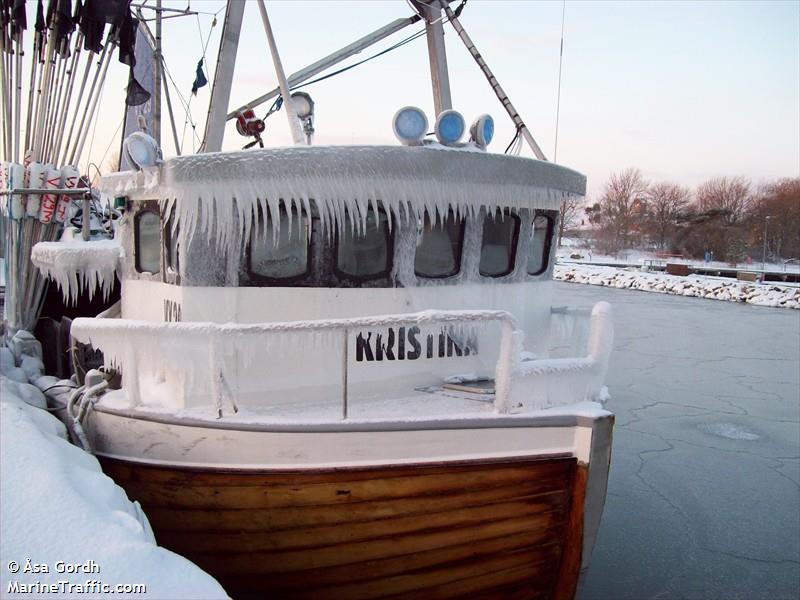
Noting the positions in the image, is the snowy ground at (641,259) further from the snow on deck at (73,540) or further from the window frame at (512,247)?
the snow on deck at (73,540)

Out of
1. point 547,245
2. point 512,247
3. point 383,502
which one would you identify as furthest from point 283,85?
point 383,502

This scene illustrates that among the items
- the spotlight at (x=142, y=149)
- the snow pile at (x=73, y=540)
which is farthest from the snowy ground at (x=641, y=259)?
the snow pile at (x=73, y=540)

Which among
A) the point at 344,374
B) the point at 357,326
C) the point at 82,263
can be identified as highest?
the point at 82,263

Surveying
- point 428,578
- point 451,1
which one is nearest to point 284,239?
point 428,578

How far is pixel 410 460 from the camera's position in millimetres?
4250

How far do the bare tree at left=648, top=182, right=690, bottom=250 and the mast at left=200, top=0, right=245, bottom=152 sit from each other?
2704 inches

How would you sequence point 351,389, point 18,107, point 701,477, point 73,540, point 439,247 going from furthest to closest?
point 701,477 < point 18,107 < point 439,247 < point 351,389 < point 73,540

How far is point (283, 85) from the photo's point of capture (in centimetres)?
639

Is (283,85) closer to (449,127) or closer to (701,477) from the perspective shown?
(449,127)

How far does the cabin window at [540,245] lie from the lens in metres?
6.20

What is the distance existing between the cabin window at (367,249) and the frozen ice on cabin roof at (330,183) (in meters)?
0.10

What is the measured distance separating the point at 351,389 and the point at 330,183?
1.61 m

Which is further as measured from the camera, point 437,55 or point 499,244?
point 437,55

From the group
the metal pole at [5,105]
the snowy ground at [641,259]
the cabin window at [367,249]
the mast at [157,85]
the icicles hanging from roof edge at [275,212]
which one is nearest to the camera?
the icicles hanging from roof edge at [275,212]
